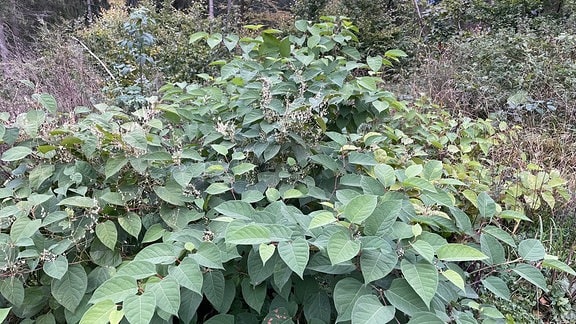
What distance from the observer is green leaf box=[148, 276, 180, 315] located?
33.3 inches

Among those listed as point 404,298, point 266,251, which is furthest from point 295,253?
point 404,298

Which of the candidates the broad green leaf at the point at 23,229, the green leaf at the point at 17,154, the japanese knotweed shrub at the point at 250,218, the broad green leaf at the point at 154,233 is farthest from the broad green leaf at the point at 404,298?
the green leaf at the point at 17,154

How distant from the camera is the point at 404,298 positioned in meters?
0.90

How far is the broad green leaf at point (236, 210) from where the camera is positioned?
1.06 meters

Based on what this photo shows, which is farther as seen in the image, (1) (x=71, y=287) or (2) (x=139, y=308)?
(1) (x=71, y=287)

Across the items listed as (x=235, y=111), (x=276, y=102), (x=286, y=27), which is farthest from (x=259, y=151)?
(x=286, y=27)

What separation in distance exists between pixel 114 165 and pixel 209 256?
22.0 inches

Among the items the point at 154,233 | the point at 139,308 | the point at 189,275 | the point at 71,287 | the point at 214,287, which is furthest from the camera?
the point at 154,233

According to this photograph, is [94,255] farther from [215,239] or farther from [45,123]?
[45,123]

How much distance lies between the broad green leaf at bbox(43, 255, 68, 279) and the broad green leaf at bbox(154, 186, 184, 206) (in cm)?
34

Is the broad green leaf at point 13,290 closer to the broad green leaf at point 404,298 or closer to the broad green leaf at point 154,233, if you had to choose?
the broad green leaf at point 154,233

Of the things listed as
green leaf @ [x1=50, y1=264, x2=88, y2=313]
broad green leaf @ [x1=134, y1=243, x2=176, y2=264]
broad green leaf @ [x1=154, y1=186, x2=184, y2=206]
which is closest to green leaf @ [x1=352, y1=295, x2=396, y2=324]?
Result: broad green leaf @ [x1=134, y1=243, x2=176, y2=264]

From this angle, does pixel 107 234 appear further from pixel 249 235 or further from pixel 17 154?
pixel 249 235

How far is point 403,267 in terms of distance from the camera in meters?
0.91
